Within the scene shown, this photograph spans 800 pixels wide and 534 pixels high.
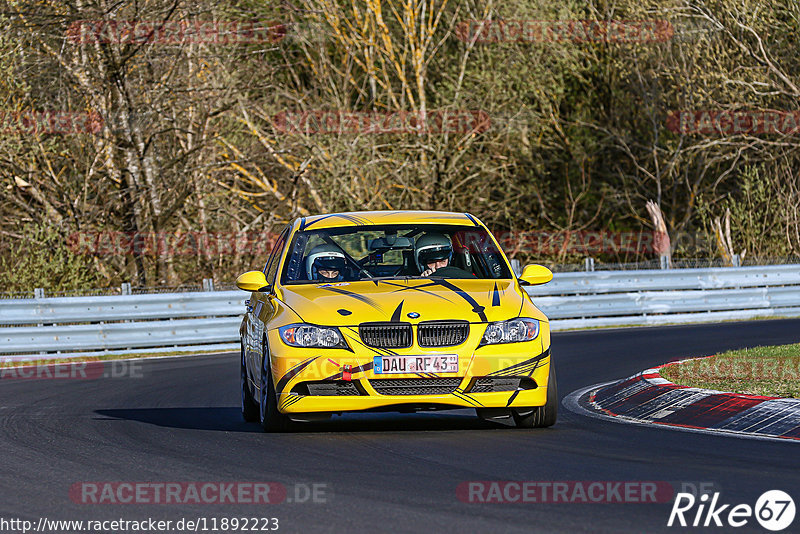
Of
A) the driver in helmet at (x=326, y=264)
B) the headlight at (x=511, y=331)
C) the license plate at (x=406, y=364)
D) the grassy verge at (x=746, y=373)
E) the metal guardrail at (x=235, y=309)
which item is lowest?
the metal guardrail at (x=235, y=309)

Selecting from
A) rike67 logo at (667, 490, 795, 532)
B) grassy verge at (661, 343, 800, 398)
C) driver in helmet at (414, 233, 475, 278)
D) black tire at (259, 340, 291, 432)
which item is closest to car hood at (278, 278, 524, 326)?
driver in helmet at (414, 233, 475, 278)

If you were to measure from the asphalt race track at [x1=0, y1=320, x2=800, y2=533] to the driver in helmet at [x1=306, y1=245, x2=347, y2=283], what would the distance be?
3.92 ft

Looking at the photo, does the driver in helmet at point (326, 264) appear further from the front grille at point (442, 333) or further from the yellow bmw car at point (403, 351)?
the front grille at point (442, 333)

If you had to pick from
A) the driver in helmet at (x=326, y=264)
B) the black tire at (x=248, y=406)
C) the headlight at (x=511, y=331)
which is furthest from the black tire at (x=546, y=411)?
the black tire at (x=248, y=406)

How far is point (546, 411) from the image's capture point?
9.87m

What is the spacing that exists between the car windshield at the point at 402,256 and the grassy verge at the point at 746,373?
2.26 metres

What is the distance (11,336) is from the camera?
2028 cm

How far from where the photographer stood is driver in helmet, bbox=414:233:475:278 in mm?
10680

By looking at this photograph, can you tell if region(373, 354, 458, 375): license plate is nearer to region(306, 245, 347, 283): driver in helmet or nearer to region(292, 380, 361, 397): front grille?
region(292, 380, 361, 397): front grille

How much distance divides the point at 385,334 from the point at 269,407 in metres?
1.12

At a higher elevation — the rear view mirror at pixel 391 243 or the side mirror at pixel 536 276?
the rear view mirror at pixel 391 243

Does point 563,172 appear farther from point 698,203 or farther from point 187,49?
point 187,49

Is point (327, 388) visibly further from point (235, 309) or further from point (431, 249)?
point (235, 309)

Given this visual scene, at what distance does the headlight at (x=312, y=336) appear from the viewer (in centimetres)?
944
